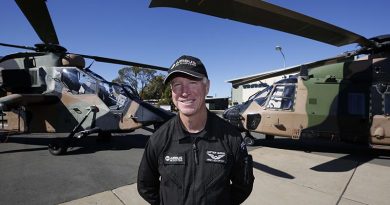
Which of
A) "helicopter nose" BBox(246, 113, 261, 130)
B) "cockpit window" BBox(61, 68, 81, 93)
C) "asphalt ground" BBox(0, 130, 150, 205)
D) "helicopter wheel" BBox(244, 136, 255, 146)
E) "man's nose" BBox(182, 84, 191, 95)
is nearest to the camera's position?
"man's nose" BBox(182, 84, 191, 95)

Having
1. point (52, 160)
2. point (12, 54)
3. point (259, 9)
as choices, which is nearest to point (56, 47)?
point (12, 54)

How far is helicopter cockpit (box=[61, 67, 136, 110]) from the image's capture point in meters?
8.62

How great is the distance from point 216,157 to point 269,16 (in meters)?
3.81

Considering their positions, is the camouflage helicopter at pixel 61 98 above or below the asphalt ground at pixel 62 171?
above

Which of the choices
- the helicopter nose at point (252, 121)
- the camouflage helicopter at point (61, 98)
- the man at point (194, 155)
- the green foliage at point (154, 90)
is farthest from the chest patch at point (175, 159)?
the green foliage at point (154, 90)

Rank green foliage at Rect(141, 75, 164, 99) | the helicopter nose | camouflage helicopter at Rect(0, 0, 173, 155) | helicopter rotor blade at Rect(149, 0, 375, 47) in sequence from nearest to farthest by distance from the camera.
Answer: helicopter rotor blade at Rect(149, 0, 375, 47)
camouflage helicopter at Rect(0, 0, 173, 155)
the helicopter nose
green foliage at Rect(141, 75, 164, 99)

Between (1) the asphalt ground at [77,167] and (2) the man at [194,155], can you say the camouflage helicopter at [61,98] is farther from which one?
(2) the man at [194,155]

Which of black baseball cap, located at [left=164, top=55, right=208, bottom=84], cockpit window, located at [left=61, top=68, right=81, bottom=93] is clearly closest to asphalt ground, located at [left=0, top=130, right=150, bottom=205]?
cockpit window, located at [left=61, top=68, right=81, bottom=93]

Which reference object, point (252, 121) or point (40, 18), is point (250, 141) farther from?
point (40, 18)

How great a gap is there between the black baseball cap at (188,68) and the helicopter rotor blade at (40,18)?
6.30 m

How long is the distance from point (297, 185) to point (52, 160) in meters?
5.88

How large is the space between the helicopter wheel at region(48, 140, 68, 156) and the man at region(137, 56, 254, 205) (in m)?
6.50

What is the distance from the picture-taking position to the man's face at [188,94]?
78.3 inches

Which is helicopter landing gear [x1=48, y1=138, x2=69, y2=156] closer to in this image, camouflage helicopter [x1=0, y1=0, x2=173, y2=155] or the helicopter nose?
camouflage helicopter [x1=0, y1=0, x2=173, y2=155]
